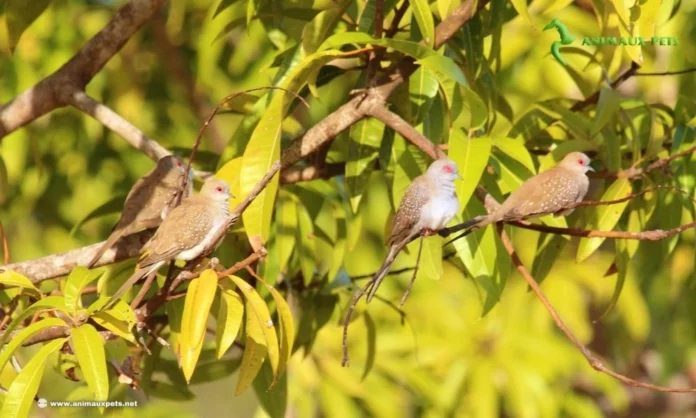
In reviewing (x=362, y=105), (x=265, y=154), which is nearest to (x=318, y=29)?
(x=362, y=105)

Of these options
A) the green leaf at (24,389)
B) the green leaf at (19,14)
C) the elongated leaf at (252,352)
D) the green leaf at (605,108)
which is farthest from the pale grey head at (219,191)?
the green leaf at (605,108)

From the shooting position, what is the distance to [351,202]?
404 cm

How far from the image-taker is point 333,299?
4559 mm

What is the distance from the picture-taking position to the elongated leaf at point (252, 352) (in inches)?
125

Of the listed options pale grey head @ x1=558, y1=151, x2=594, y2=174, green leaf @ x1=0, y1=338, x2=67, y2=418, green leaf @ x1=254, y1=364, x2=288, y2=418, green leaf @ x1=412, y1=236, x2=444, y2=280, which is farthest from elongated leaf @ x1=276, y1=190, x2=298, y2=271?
green leaf @ x1=0, y1=338, x2=67, y2=418

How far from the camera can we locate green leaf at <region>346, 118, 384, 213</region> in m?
3.97

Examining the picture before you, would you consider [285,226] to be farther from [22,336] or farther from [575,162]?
[22,336]

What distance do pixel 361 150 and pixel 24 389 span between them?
1693 millimetres

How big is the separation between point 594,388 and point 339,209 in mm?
5642

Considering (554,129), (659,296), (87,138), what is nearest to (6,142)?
(87,138)

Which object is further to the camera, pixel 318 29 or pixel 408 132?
pixel 318 29

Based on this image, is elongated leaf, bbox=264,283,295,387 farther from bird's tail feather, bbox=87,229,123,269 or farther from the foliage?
bird's tail feather, bbox=87,229,123,269

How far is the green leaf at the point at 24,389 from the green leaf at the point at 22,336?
63mm

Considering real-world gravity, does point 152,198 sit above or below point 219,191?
below
